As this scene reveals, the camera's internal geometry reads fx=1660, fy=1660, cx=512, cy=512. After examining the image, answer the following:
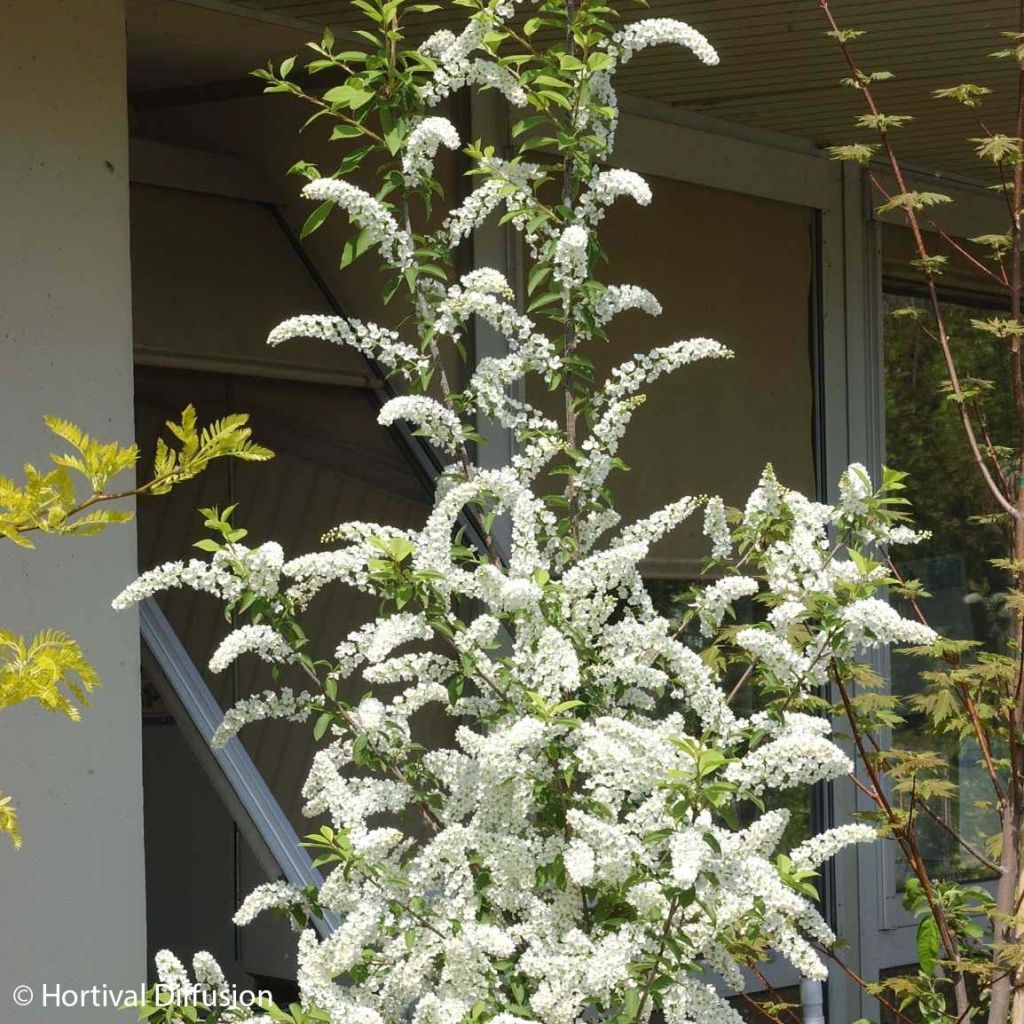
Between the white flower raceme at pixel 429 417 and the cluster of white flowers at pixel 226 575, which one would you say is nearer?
the cluster of white flowers at pixel 226 575

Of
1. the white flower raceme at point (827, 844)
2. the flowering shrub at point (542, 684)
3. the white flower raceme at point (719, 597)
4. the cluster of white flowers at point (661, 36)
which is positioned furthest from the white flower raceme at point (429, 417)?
the white flower raceme at point (827, 844)

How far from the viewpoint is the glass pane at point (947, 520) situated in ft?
21.8

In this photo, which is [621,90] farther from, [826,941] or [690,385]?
[826,941]

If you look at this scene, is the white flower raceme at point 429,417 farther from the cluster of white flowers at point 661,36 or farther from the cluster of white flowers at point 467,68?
the cluster of white flowers at point 661,36

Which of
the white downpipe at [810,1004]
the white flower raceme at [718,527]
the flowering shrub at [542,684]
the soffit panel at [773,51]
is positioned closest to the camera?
the flowering shrub at [542,684]

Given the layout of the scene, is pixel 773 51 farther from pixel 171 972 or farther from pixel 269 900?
pixel 171 972

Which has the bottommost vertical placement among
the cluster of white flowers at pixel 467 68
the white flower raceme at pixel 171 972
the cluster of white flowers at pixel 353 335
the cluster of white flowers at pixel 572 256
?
the white flower raceme at pixel 171 972

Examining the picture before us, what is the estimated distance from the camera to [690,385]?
5.92m

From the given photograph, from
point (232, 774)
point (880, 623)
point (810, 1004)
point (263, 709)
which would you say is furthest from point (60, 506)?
point (810, 1004)

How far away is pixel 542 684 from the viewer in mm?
2367

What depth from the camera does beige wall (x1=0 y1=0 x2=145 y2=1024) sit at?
11.6ft

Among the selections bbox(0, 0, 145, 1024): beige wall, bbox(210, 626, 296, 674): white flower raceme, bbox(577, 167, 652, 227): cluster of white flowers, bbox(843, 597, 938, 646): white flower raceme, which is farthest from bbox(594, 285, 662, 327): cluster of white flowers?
bbox(0, 0, 145, 1024): beige wall

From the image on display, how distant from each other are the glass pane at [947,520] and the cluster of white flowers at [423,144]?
13.6ft

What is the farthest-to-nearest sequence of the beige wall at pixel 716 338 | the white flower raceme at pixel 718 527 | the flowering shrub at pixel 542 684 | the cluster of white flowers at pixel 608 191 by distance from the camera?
1. the beige wall at pixel 716 338
2. the white flower raceme at pixel 718 527
3. the cluster of white flowers at pixel 608 191
4. the flowering shrub at pixel 542 684
